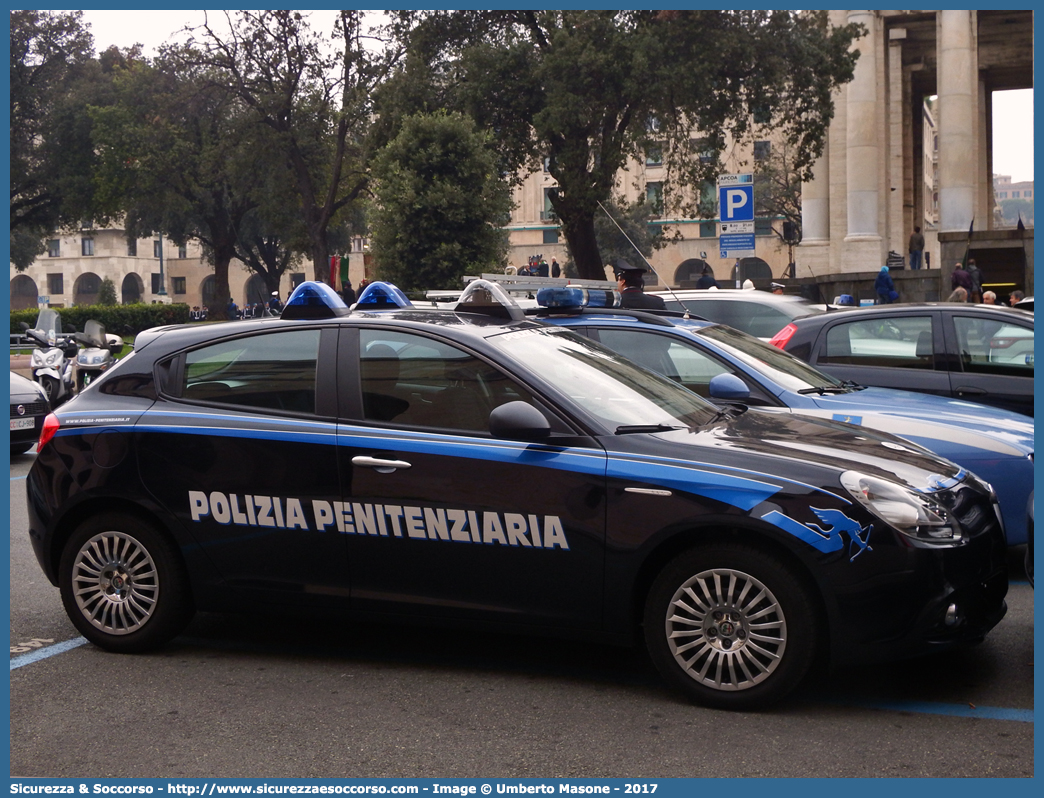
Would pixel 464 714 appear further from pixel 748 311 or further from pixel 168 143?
pixel 168 143

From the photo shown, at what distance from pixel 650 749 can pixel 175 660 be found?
235cm

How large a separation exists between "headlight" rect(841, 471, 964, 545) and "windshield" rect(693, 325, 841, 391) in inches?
108

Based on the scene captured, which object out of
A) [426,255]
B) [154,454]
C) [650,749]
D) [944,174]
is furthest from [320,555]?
[944,174]

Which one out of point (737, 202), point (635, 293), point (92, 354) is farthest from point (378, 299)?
point (92, 354)

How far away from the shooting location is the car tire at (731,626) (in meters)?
4.39

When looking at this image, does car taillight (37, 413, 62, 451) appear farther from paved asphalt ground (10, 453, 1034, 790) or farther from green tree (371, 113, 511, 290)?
green tree (371, 113, 511, 290)

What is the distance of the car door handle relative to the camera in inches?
194

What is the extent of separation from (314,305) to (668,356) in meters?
2.88

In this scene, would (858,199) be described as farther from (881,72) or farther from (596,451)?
(596,451)

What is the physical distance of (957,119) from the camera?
3922 cm

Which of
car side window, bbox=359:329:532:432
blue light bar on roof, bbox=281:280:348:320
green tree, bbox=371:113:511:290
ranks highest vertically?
green tree, bbox=371:113:511:290

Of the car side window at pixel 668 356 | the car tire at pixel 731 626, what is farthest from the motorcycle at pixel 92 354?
the car tire at pixel 731 626

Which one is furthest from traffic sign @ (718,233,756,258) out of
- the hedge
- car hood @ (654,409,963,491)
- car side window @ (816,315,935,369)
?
the hedge

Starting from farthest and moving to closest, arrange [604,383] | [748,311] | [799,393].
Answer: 1. [748,311]
2. [799,393]
3. [604,383]
